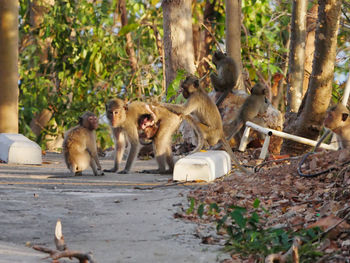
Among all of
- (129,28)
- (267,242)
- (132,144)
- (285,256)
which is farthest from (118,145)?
(129,28)

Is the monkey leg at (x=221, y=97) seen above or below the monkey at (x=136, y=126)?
above

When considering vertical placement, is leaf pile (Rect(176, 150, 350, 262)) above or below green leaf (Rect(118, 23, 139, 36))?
below

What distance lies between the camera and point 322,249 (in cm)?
347

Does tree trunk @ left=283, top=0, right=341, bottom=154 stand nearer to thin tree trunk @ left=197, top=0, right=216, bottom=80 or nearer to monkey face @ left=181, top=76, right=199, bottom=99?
monkey face @ left=181, top=76, right=199, bottom=99

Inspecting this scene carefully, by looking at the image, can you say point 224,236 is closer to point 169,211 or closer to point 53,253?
point 169,211

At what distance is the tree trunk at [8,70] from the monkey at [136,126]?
2.78 metres

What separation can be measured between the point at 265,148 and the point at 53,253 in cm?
610

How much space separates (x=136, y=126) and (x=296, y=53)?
10.4 feet

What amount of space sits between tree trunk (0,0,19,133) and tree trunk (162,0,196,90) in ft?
9.69

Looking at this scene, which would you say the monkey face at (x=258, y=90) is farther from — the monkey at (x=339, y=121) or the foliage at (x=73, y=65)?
the foliage at (x=73, y=65)

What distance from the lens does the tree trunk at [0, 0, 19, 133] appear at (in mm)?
10523

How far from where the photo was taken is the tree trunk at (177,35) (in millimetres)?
11656

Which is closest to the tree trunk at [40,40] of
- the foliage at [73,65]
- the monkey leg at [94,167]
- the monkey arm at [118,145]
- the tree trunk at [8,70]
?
the foliage at [73,65]

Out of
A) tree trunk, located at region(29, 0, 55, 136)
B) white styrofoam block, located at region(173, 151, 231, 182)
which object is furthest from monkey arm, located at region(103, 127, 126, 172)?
tree trunk, located at region(29, 0, 55, 136)
